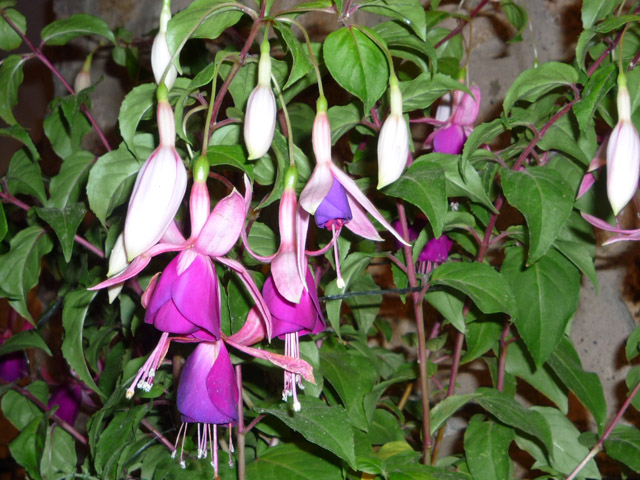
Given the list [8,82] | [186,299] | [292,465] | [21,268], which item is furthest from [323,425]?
[8,82]

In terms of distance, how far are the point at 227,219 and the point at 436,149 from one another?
38 centimetres

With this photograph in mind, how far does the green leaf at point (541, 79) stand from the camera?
1.97 feet

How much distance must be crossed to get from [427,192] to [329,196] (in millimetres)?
138

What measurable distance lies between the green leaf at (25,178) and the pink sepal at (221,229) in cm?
46

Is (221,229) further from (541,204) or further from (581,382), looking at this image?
(581,382)

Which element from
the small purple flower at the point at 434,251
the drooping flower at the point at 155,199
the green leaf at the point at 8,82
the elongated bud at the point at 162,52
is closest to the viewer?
the drooping flower at the point at 155,199

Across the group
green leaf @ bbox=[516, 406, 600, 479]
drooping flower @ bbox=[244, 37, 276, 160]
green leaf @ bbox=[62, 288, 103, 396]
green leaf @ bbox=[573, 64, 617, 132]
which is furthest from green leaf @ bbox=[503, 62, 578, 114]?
green leaf @ bbox=[62, 288, 103, 396]

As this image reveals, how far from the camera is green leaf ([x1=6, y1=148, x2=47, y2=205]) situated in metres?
0.79

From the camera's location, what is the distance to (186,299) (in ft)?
1.33

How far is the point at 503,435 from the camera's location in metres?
0.68

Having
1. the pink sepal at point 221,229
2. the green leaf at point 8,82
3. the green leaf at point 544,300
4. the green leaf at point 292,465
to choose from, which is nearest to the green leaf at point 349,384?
the green leaf at point 292,465

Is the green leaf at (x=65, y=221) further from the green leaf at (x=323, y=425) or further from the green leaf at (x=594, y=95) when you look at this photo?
the green leaf at (x=594, y=95)

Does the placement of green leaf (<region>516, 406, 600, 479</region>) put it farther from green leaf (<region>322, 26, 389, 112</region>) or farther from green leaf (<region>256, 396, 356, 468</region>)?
green leaf (<region>322, 26, 389, 112</region>)

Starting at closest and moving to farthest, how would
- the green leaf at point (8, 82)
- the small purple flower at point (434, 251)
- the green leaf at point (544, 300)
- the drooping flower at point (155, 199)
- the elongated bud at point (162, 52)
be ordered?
the drooping flower at point (155, 199)
the elongated bud at point (162, 52)
the green leaf at point (544, 300)
the small purple flower at point (434, 251)
the green leaf at point (8, 82)
